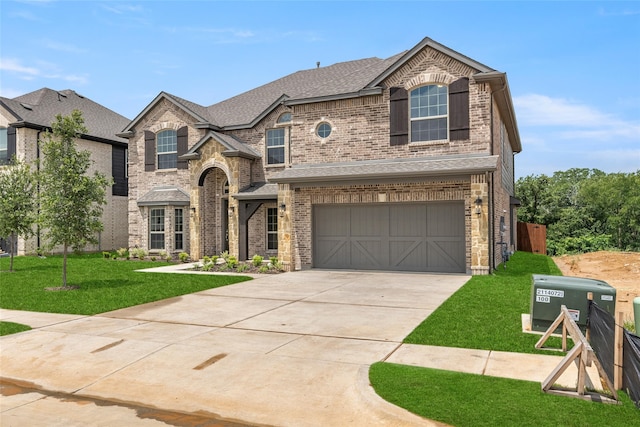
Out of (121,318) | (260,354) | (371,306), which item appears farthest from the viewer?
(371,306)

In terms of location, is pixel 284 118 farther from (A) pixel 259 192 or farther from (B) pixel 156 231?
(B) pixel 156 231

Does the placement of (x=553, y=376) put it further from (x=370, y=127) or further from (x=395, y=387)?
(x=370, y=127)

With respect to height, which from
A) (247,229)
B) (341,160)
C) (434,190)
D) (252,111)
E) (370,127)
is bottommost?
(247,229)

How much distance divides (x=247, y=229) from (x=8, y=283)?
10001 mm

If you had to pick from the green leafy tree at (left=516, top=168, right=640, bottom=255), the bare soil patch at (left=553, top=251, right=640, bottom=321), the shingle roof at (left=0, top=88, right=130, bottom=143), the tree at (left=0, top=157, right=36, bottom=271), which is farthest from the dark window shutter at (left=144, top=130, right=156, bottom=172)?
the green leafy tree at (left=516, top=168, right=640, bottom=255)

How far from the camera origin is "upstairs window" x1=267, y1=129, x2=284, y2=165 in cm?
2270

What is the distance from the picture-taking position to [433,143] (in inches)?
672

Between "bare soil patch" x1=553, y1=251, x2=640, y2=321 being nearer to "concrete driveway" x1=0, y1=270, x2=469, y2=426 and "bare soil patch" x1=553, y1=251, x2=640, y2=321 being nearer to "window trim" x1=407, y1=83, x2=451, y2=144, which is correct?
"concrete driveway" x1=0, y1=270, x2=469, y2=426

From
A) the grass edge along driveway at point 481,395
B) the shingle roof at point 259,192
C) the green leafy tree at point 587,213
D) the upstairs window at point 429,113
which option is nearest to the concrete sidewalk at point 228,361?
the grass edge along driveway at point 481,395

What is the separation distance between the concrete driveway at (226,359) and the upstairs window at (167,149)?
14.4 meters

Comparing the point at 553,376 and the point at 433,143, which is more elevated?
the point at 433,143

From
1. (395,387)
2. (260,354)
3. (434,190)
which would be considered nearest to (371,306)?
(260,354)

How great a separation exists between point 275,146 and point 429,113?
8.32 metres

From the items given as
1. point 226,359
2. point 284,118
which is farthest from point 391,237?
point 226,359
